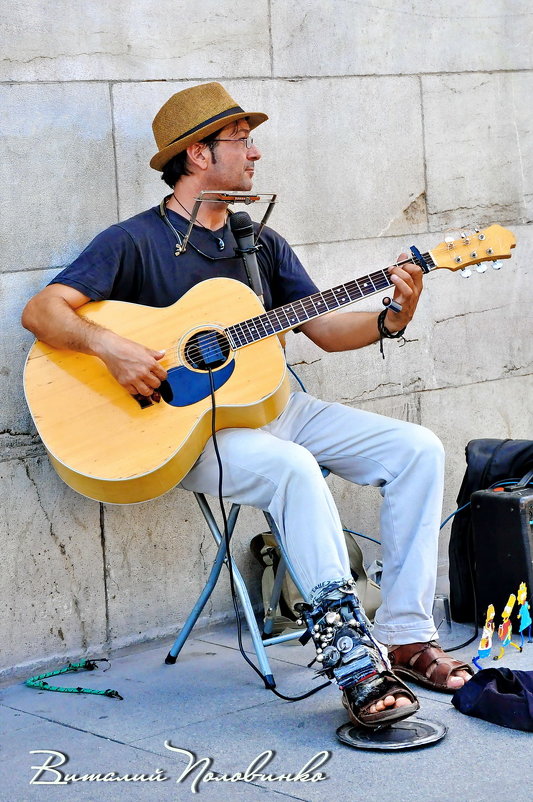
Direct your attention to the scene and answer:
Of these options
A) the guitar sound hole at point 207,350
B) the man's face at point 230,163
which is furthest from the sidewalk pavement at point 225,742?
the man's face at point 230,163

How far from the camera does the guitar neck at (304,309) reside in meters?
3.25

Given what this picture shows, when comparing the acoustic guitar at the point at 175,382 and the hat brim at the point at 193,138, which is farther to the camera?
the hat brim at the point at 193,138

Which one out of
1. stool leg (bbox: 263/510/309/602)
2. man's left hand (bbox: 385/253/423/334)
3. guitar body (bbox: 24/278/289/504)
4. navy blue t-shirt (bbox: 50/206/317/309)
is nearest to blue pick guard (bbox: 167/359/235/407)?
guitar body (bbox: 24/278/289/504)

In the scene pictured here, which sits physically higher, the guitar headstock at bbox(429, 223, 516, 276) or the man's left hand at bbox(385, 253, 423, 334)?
the guitar headstock at bbox(429, 223, 516, 276)

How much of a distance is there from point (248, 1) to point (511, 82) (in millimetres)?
1367

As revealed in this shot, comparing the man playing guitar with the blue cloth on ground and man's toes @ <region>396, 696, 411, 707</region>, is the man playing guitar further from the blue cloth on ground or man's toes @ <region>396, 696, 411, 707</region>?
the blue cloth on ground

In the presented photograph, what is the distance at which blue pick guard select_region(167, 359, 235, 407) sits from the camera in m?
3.19

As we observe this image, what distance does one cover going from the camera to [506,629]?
11.5 ft

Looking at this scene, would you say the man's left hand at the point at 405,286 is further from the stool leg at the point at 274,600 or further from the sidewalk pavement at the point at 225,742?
the sidewalk pavement at the point at 225,742

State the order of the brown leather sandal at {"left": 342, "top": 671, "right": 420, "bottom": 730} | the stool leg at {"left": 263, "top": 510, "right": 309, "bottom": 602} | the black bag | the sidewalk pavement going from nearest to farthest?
the sidewalk pavement → the brown leather sandal at {"left": 342, "top": 671, "right": 420, "bottom": 730} → the stool leg at {"left": 263, "top": 510, "right": 309, "bottom": 602} → the black bag

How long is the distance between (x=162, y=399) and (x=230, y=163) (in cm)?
89

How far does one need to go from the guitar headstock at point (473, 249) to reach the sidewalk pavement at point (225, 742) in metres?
1.25

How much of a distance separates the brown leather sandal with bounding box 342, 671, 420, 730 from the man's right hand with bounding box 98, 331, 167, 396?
1026 millimetres
